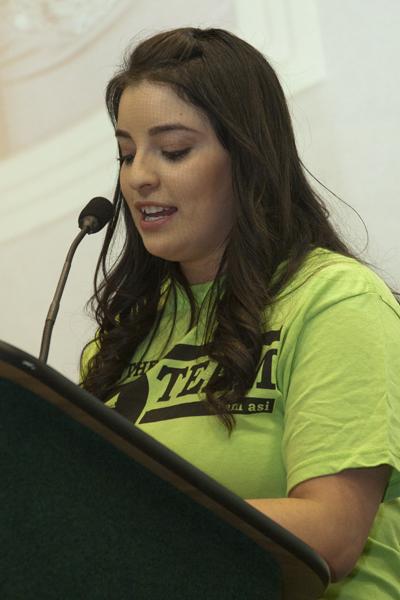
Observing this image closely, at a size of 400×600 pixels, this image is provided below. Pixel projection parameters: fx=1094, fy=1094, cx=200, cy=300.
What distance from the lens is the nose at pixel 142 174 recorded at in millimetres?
1443

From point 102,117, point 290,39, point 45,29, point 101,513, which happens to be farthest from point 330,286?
point 45,29

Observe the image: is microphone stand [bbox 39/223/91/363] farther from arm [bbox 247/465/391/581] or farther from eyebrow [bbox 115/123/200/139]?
arm [bbox 247/465/391/581]

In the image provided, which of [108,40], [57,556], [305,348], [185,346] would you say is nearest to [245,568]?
[57,556]

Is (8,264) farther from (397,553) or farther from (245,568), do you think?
(245,568)

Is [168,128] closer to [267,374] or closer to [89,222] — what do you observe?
[89,222]

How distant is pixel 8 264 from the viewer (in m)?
2.33

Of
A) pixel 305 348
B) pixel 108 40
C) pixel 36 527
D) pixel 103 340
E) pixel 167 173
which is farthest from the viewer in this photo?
pixel 108 40

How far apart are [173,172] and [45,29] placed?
0.99 m

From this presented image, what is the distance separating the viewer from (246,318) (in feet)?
4.41

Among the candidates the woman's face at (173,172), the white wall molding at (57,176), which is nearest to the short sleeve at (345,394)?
the woman's face at (173,172)

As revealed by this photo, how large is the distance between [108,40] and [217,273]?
87 centimetres

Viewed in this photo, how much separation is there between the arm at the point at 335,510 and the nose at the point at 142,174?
1.68 ft

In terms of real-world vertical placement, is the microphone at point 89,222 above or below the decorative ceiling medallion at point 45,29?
below

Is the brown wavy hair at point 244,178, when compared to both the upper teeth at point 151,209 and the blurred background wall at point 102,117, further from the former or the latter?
the blurred background wall at point 102,117
